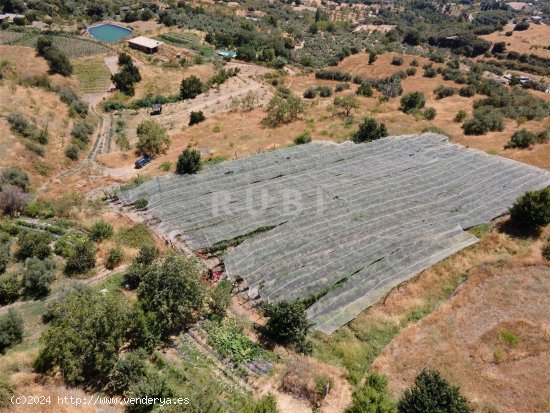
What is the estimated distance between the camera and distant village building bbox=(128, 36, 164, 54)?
258 feet

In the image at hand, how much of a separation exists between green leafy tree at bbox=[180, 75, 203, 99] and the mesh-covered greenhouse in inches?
1129

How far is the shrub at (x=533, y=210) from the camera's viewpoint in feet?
89.4

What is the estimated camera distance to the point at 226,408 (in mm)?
17391

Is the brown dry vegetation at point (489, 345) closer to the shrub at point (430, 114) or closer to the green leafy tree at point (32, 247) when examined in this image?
the green leafy tree at point (32, 247)

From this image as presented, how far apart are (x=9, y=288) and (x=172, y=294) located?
37.0 ft

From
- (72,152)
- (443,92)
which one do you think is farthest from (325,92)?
(72,152)

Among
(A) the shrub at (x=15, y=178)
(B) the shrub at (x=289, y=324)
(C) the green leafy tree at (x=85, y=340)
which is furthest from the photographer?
(A) the shrub at (x=15, y=178)

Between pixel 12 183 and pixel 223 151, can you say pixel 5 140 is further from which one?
pixel 223 151

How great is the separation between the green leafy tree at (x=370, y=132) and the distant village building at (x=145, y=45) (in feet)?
183

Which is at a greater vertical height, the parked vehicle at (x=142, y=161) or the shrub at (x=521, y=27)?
the shrub at (x=521, y=27)

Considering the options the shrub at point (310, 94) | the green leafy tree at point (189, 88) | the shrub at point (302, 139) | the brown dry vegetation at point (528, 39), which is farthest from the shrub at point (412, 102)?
the brown dry vegetation at point (528, 39)

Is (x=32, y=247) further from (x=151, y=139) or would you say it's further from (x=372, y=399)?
(x=372, y=399)

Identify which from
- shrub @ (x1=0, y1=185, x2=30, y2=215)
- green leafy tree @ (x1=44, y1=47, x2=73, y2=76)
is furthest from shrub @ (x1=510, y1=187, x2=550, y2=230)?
green leafy tree @ (x1=44, y1=47, x2=73, y2=76)

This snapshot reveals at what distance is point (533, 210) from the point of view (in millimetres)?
27500
